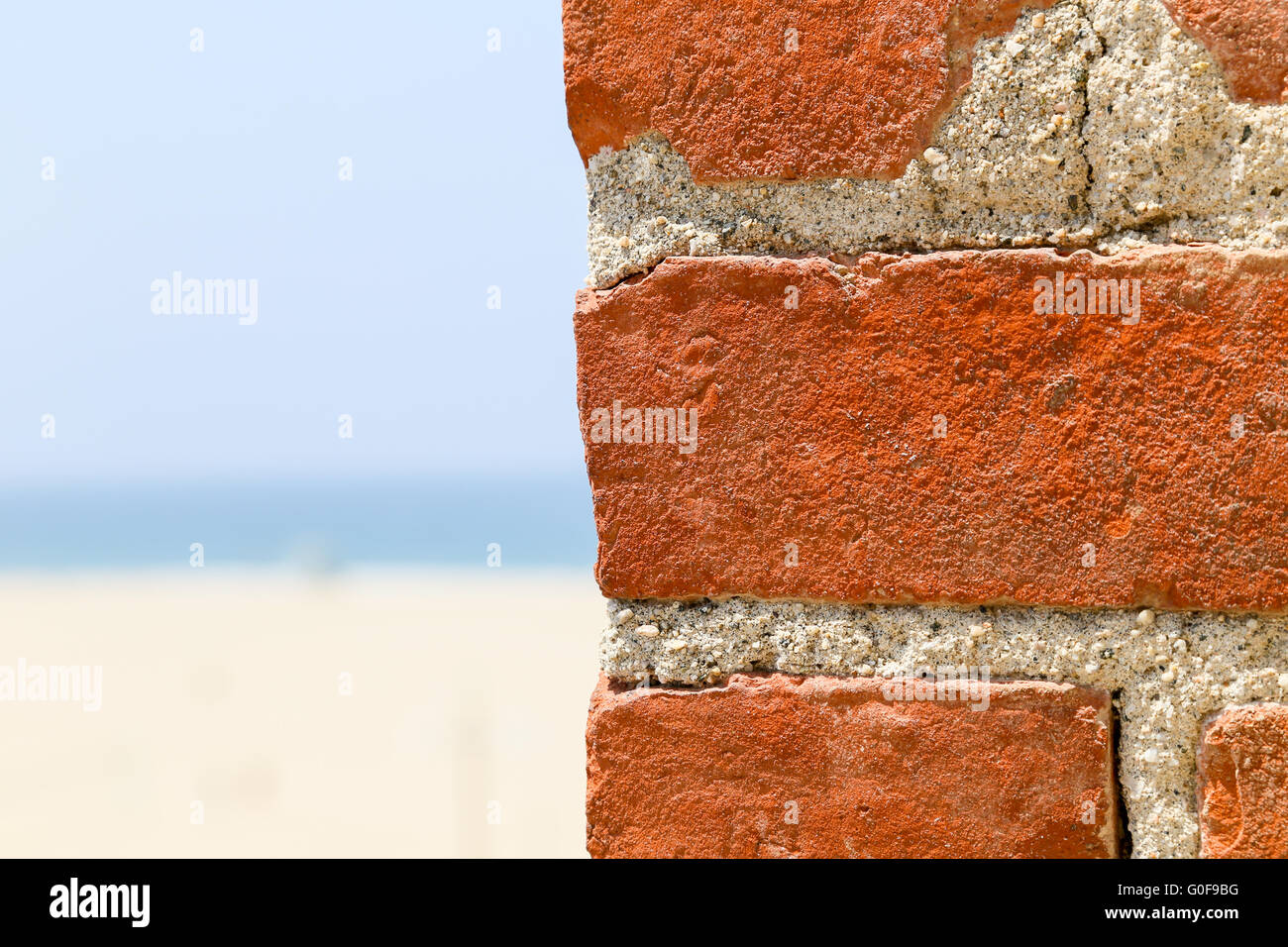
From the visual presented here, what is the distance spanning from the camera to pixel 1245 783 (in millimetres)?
839

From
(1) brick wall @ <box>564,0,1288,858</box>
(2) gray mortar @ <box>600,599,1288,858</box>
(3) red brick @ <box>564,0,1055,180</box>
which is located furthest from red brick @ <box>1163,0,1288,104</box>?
(2) gray mortar @ <box>600,599,1288,858</box>

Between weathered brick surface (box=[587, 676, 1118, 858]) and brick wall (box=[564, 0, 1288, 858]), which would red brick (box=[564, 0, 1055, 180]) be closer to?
brick wall (box=[564, 0, 1288, 858])

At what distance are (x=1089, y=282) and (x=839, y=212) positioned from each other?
22cm

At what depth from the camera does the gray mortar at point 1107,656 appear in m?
0.85

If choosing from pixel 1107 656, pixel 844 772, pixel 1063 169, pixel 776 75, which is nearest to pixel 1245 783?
pixel 1107 656

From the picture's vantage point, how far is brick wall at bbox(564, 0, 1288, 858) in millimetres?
840

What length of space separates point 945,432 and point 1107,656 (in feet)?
0.75

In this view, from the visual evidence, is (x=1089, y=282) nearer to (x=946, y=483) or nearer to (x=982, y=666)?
(x=946, y=483)

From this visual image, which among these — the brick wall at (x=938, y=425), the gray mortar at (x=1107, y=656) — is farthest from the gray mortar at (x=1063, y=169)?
the gray mortar at (x=1107, y=656)

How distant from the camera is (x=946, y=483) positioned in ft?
2.88

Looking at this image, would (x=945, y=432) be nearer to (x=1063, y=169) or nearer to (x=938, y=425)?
(x=938, y=425)

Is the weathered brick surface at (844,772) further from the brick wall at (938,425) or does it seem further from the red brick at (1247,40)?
the red brick at (1247,40)

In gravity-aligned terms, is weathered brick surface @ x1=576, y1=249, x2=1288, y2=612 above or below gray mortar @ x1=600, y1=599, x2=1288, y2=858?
above

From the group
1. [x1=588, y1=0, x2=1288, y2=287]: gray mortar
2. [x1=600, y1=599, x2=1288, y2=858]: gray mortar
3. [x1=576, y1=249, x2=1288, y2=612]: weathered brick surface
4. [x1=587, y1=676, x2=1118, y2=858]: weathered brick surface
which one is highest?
[x1=588, y1=0, x2=1288, y2=287]: gray mortar
